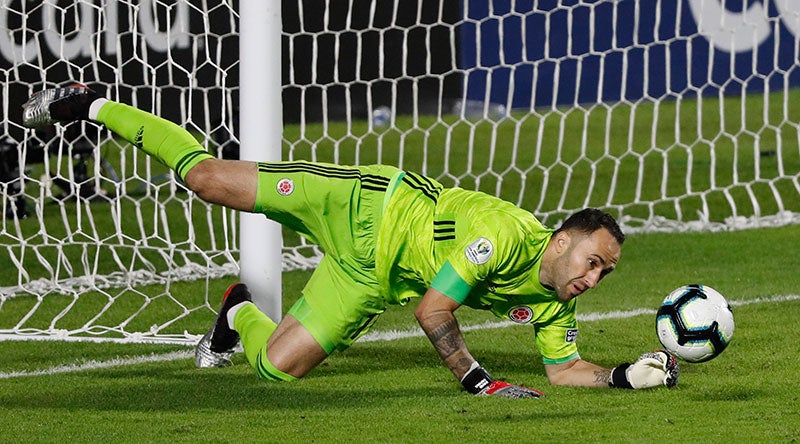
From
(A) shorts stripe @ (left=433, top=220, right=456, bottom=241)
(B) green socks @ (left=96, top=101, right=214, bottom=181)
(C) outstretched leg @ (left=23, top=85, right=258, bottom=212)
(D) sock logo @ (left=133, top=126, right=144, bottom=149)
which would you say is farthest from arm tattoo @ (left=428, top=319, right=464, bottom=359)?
(D) sock logo @ (left=133, top=126, right=144, bottom=149)

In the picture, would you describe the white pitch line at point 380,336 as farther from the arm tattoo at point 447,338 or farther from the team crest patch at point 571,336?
the arm tattoo at point 447,338

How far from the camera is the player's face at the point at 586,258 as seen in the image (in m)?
4.76

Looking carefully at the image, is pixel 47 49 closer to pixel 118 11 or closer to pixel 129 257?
pixel 118 11

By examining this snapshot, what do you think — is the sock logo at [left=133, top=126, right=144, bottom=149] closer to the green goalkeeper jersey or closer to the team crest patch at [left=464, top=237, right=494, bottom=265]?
the green goalkeeper jersey

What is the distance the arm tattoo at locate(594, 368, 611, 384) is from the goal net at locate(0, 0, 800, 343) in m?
2.04

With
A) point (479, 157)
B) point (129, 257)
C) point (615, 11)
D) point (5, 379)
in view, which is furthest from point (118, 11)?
point (479, 157)

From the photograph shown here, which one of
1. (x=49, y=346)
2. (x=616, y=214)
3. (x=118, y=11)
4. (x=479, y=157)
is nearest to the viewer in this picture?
(x=49, y=346)

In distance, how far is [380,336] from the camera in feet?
21.5

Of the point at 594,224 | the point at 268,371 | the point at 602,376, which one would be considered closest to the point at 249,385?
the point at 268,371

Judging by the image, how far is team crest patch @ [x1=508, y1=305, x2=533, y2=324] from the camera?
515 centimetres

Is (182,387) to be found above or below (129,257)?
above

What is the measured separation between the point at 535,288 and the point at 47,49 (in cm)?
370

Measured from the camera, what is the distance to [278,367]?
5297 millimetres

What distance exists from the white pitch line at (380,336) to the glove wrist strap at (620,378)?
1.57 metres
